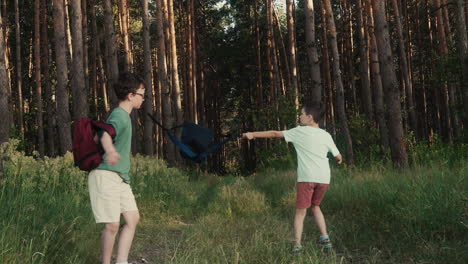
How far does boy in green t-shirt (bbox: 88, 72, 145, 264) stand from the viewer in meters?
3.83

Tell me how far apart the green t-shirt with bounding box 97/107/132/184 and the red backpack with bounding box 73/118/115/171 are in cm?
11

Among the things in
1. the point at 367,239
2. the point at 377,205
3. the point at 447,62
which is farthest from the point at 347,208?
the point at 447,62

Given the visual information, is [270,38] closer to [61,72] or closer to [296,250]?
[61,72]

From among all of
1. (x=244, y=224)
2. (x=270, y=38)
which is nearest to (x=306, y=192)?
(x=244, y=224)

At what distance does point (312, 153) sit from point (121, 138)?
2.24 meters

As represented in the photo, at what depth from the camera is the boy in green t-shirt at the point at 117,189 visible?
3826 millimetres

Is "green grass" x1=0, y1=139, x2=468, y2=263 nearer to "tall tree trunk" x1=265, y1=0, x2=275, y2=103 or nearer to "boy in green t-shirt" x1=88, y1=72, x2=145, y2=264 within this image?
"boy in green t-shirt" x1=88, y1=72, x2=145, y2=264

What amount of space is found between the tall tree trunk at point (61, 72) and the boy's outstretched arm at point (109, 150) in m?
8.36

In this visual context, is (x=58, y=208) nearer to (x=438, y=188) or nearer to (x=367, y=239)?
(x=367, y=239)

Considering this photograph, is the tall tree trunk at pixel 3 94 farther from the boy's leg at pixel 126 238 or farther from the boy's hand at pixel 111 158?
the boy's hand at pixel 111 158

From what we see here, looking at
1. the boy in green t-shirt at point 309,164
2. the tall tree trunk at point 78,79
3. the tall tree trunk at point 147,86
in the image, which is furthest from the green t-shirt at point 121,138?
the tall tree trunk at point 147,86

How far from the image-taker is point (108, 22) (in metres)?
15.4

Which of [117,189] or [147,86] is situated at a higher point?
[147,86]

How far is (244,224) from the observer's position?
669cm
